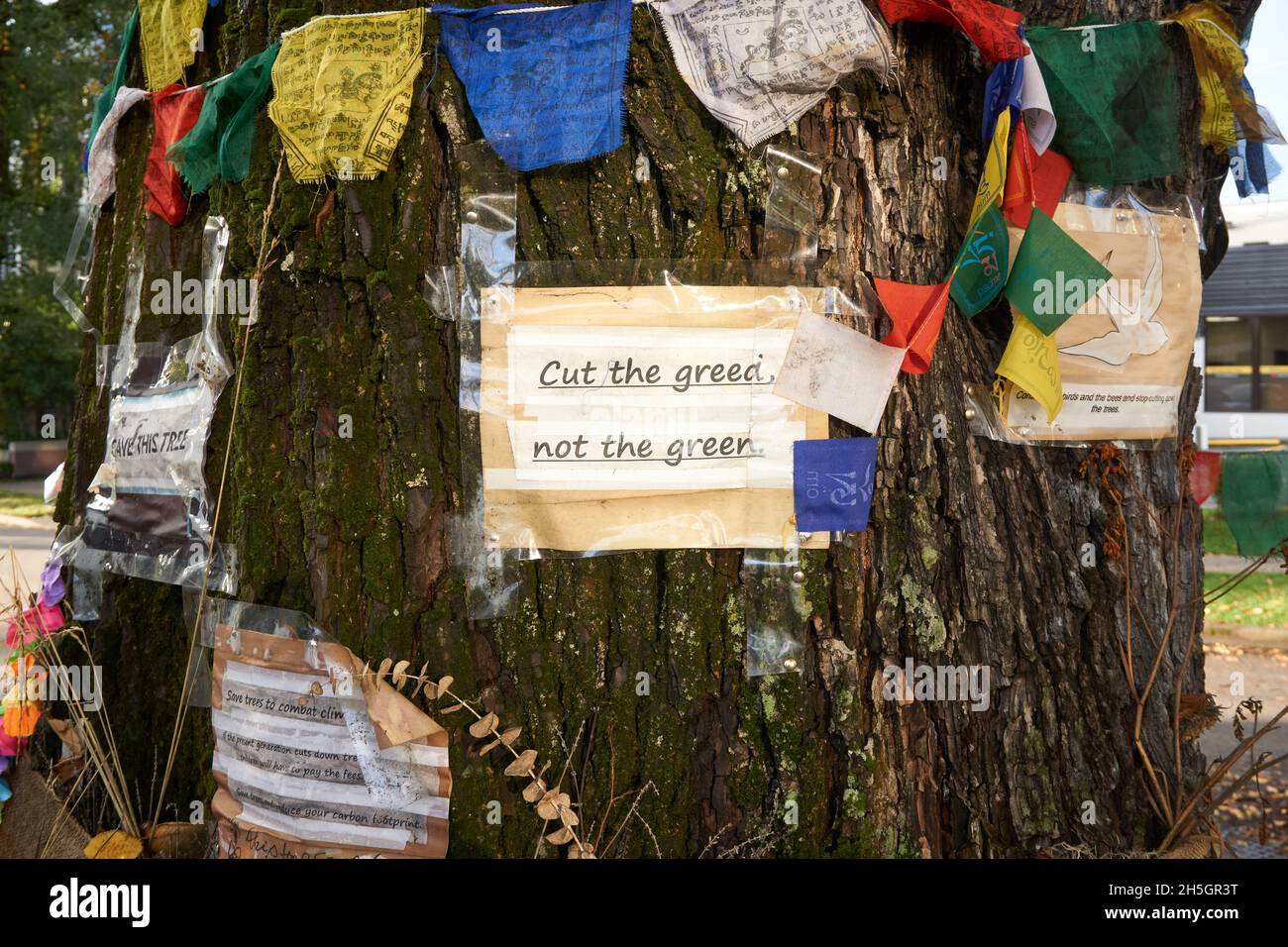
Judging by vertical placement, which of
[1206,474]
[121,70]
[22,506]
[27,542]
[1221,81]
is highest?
[121,70]

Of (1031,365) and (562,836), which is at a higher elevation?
(1031,365)

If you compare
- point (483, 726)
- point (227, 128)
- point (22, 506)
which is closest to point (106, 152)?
point (227, 128)

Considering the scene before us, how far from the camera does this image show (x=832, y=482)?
91.9 inches

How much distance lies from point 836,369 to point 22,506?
18.5 metres

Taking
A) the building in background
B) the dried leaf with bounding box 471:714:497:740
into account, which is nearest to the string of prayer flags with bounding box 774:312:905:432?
the dried leaf with bounding box 471:714:497:740

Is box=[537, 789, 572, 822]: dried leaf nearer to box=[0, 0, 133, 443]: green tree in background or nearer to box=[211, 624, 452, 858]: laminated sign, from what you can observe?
box=[211, 624, 452, 858]: laminated sign

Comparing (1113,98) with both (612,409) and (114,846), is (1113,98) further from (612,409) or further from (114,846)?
(114,846)

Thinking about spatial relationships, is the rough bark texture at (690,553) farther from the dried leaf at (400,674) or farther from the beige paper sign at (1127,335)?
the beige paper sign at (1127,335)

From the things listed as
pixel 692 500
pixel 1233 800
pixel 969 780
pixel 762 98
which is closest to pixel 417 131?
pixel 762 98

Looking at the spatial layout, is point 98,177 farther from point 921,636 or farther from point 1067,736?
point 1067,736

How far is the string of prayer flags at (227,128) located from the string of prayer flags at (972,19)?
4.81 ft

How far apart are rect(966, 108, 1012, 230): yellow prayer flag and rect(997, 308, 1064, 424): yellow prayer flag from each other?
10.9 inches

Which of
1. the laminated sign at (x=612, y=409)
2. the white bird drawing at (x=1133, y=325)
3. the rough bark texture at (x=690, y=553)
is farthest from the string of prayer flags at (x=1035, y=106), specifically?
the laminated sign at (x=612, y=409)

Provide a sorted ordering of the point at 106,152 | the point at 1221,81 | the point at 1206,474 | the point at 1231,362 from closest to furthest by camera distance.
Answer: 1. the point at 1221,81
2. the point at 106,152
3. the point at 1206,474
4. the point at 1231,362
